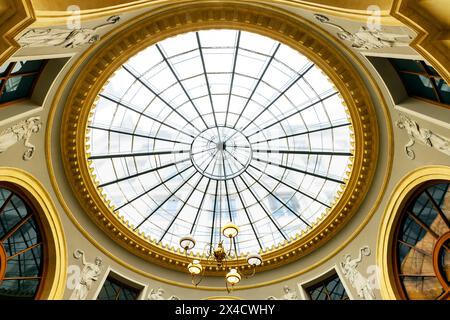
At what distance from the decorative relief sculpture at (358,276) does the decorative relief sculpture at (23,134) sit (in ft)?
35.9

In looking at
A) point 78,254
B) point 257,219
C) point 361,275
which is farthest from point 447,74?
point 78,254

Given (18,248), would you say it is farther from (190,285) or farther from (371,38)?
(371,38)

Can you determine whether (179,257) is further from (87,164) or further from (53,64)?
(53,64)

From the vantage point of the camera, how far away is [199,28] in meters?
11.4

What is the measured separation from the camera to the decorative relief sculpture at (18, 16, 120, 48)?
6889 mm

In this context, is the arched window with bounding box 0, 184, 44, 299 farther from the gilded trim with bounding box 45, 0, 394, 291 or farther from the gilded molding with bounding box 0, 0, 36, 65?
the gilded molding with bounding box 0, 0, 36, 65

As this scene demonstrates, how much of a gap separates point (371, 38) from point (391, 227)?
6645 mm

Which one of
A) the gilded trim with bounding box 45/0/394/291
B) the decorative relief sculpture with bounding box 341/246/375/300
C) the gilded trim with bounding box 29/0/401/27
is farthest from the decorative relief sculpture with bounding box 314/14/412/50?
the decorative relief sculpture with bounding box 341/246/375/300

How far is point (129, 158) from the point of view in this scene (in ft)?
49.5

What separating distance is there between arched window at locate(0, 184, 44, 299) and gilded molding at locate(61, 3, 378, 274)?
197cm

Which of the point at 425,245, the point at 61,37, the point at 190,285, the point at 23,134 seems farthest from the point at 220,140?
the point at 61,37

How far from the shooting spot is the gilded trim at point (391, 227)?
11.6 meters
